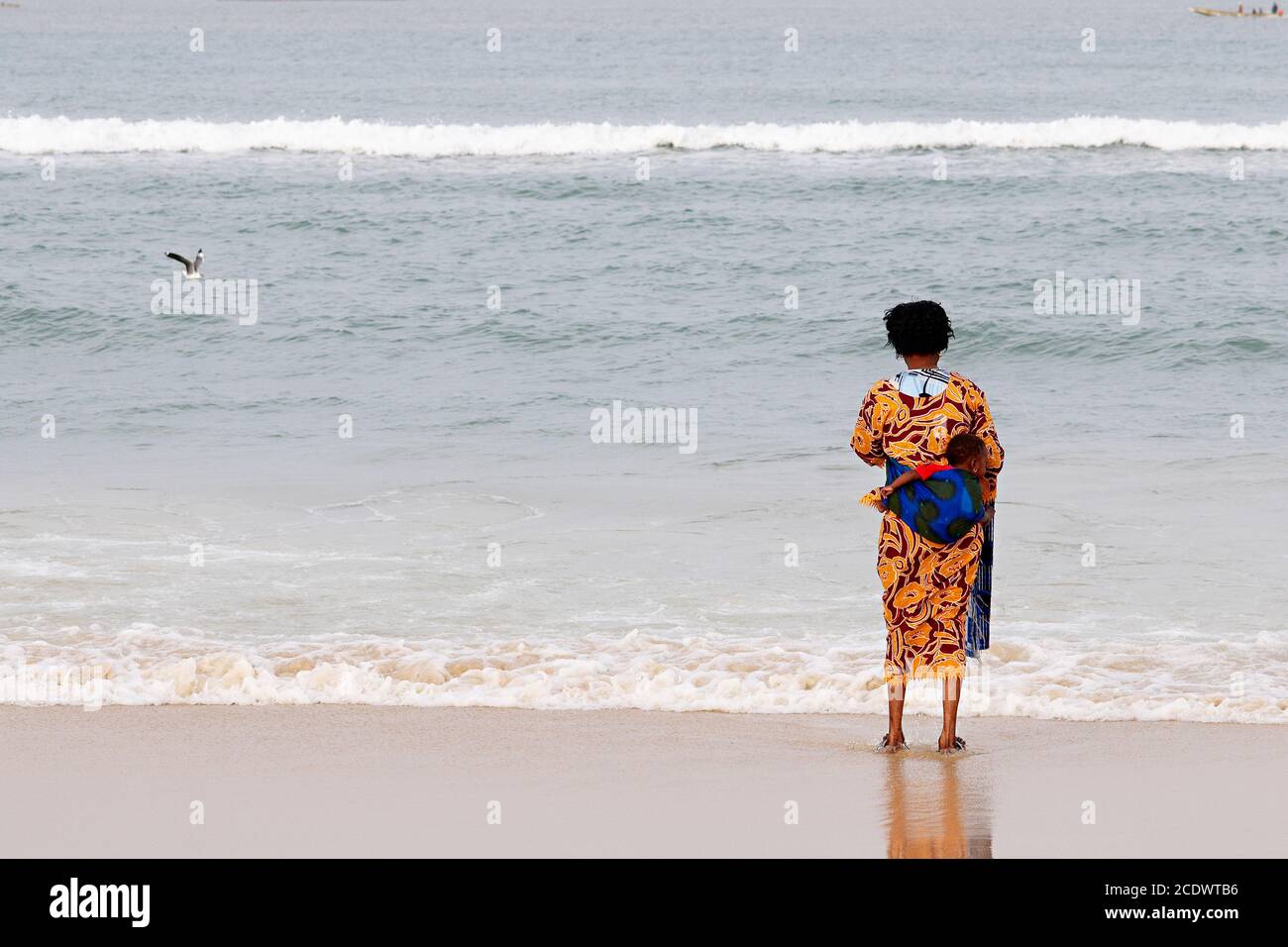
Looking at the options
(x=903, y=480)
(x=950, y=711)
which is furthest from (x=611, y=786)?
(x=903, y=480)

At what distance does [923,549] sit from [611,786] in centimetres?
119

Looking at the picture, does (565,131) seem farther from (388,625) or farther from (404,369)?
(388,625)

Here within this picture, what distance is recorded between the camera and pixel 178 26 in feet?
236

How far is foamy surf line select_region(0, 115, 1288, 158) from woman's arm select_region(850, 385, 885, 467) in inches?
983

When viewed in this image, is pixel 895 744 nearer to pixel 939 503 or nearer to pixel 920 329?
pixel 939 503

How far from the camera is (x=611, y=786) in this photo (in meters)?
4.68

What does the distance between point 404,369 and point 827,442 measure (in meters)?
4.67

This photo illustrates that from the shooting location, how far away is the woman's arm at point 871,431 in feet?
15.9

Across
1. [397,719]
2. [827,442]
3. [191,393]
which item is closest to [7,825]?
[397,719]

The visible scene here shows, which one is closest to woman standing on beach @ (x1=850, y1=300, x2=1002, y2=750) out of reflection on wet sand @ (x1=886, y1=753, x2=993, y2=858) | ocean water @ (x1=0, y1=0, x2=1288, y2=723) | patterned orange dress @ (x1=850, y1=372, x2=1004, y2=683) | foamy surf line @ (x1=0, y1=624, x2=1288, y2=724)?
patterned orange dress @ (x1=850, y1=372, x2=1004, y2=683)

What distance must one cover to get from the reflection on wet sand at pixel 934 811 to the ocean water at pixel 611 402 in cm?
90
